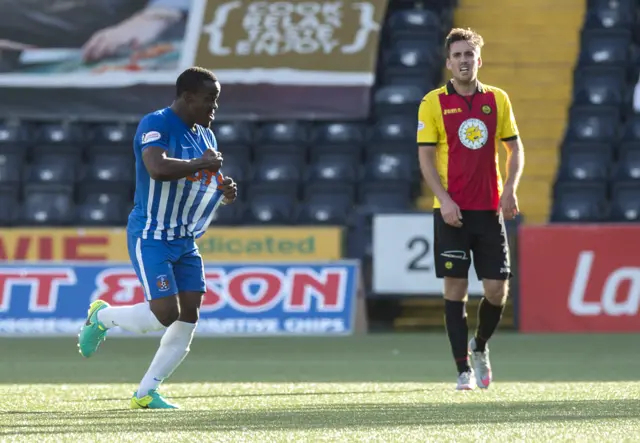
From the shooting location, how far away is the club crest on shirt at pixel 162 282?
21.0 ft

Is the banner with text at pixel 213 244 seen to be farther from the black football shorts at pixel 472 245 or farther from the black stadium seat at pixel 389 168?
the black football shorts at pixel 472 245

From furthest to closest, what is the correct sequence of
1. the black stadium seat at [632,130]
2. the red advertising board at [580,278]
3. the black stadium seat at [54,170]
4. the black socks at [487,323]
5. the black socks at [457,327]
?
the black stadium seat at [54,170], the black stadium seat at [632,130], the red advertising board at [580,278], the black socks at [487,323], the black socks at [457,327]

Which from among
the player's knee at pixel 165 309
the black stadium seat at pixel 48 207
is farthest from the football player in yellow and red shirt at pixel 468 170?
the black stadium seat at pixel 48 207

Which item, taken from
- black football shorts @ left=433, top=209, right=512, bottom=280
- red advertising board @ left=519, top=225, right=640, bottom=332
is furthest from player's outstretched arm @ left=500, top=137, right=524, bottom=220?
red advertising board @ left=519, top=225, right=640, bottom=332

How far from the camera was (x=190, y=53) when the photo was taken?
1612 centimetres

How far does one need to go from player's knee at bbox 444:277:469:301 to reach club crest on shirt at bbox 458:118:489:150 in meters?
0.70

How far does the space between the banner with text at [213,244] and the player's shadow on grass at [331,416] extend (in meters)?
6.52

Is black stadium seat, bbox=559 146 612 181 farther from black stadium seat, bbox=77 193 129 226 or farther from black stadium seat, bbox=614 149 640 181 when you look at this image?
black stadium seat, bbox=77 193 129 226

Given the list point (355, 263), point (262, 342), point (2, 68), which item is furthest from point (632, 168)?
point (2, 68)

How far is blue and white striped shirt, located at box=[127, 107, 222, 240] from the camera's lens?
6375 mm

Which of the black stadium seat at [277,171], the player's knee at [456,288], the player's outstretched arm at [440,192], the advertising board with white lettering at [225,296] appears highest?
the player's outstretched arm at [440,192]

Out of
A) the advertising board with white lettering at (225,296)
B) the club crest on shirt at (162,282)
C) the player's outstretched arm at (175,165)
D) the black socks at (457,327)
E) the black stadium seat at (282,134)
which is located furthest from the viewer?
the black stadium seat at (282,134)

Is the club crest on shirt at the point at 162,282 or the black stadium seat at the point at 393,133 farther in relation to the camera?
the black stadium seat at the point at 393,133

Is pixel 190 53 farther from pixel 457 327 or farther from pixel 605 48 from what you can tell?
pixel 457 327
